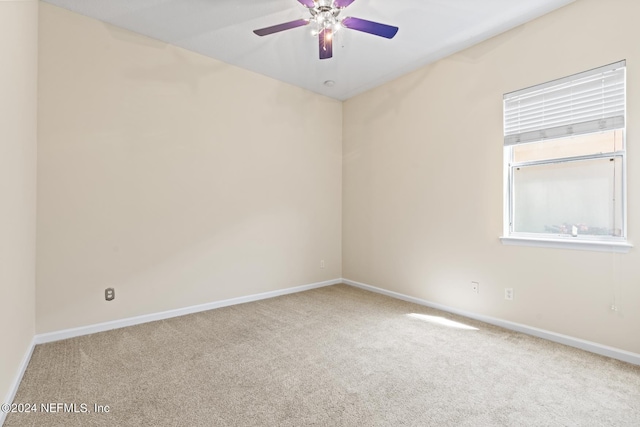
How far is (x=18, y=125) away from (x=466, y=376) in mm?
3461

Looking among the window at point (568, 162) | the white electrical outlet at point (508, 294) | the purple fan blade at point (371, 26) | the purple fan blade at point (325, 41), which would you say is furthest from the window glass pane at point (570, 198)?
the purple fan blade at point (325, 41)

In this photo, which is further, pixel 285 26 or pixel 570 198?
pixel 570 198

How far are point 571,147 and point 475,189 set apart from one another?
0.85m

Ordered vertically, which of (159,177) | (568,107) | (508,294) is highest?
(568,107)

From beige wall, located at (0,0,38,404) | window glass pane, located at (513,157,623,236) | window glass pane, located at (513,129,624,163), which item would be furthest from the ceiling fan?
window glass pane, located at (513,157,623,236)

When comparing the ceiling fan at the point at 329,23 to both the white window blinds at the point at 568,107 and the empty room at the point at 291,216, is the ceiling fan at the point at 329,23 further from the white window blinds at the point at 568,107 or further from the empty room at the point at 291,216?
the white window blinds at the point at 568,107

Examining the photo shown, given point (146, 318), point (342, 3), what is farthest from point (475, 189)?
point (146, 318)

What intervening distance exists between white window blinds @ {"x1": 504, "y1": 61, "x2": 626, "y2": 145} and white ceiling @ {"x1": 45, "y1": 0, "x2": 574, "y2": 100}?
67 centimetres

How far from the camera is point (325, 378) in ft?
6.75

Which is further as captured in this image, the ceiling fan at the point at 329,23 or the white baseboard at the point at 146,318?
the white baseboard at the point at 146,318

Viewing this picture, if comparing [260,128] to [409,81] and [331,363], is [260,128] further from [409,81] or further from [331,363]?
[331,363]

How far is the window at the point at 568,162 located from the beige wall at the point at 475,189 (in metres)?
0.09

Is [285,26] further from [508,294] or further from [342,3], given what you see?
[508,294]

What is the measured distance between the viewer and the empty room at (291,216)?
1894 mm
